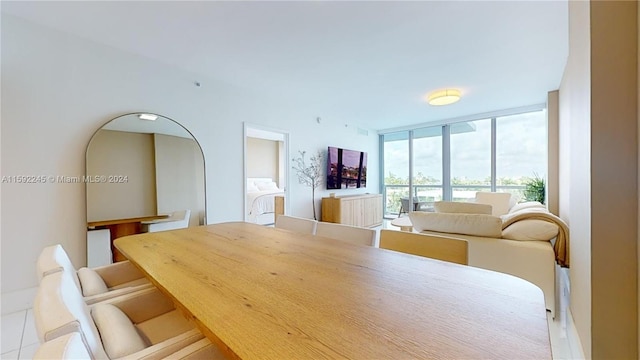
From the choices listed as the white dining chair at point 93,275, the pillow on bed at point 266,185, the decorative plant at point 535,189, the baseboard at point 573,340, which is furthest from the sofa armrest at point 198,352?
the pillow on bed at point 266,185

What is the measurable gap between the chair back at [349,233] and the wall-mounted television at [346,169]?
358 cm

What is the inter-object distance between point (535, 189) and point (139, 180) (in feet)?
20.7

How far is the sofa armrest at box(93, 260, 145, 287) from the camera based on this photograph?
1.54 m

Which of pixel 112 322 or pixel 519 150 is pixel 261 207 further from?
pixel 519 150

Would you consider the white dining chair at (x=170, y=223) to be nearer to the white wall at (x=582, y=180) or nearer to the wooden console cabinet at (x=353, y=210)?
the wooden console cabinet at (x=353, y=210)

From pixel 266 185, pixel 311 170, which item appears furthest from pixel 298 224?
pixel 266 185

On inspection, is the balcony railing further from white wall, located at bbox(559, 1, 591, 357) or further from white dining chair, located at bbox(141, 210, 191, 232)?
white dining chair, located at bbox(141, 210, 191, 232)

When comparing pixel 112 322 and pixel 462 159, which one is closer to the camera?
pixel 112 322

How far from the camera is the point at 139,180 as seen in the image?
9.52 ft

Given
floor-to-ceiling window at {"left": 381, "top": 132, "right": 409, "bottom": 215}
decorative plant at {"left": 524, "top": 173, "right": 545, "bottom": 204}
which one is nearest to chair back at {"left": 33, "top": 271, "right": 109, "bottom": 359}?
decorative plant at {"left": 524, "top": 173, "right": 545, "bottom": 204}

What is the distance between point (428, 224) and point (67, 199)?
11.5 ft

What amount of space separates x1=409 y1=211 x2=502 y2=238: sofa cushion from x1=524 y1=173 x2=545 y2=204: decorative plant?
3.44 meters

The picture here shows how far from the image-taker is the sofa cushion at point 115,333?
0.80 metres

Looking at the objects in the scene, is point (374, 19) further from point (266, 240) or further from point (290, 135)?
point (290, 135)
